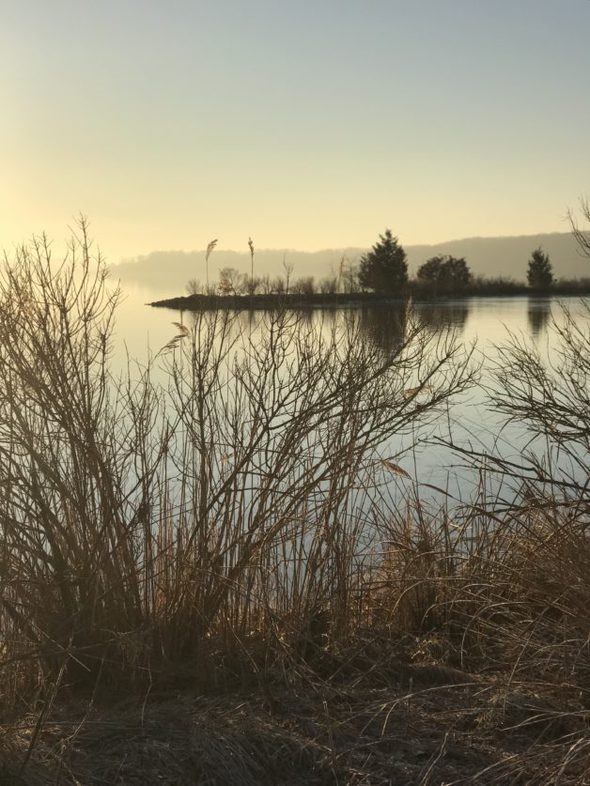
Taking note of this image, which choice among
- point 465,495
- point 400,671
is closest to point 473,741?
point 400,671

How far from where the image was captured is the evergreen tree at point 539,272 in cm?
6481

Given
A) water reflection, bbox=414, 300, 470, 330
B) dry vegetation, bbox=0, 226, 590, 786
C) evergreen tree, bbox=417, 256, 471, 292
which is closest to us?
dry vegetation, bbox=0, 226, 590, 786

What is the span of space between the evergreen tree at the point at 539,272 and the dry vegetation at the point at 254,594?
59.5 meters

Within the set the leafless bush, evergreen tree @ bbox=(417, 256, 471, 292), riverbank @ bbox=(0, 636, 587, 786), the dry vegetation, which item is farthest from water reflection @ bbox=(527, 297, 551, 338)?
evergreen tree @ bbox=(417, 256, 471, 292)

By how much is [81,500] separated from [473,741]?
102 inches

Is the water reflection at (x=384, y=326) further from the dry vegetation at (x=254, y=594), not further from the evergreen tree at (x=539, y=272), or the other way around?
the evergreen tree at (x=539, y=272)

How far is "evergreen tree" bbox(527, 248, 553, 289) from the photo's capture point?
2552 inches

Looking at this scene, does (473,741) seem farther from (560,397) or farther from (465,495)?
(560,397)

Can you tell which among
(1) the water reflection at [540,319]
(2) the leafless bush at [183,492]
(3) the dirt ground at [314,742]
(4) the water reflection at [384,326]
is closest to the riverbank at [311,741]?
(3) the dirt ground at [314,742]

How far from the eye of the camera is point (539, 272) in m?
67.1

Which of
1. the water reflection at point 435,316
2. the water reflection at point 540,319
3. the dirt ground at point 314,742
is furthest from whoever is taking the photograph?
the water reflection at point 540,319

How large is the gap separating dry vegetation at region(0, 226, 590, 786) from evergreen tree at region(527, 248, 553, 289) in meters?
59.5

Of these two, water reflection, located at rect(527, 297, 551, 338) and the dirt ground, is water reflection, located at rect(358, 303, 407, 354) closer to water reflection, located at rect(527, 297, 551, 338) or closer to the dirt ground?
the dirt ground

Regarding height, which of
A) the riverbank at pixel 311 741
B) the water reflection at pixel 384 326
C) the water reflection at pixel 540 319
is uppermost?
the water reflection at pixel 384 326
